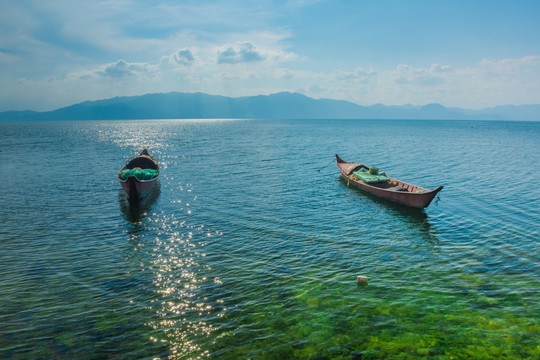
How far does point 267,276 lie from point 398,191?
2185cm

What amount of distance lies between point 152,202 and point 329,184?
25.7m

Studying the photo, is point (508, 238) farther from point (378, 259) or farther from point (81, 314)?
point (81, 314)

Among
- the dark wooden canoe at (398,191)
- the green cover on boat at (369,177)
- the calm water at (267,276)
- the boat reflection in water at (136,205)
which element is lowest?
the calm water at (267,276)

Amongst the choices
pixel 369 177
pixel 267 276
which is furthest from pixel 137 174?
pixel 369 177

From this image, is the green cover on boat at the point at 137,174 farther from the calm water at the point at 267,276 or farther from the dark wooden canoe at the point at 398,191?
the dark wooden canoe at the point at 398,191

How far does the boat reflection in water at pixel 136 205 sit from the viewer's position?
3069 cm

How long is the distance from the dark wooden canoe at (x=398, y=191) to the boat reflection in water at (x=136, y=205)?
2726 centimetres

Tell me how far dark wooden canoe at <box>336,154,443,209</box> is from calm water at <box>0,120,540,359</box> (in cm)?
147

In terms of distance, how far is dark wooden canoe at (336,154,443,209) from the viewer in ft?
101

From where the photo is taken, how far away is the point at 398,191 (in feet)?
111

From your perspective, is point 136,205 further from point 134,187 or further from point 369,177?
point 369,177

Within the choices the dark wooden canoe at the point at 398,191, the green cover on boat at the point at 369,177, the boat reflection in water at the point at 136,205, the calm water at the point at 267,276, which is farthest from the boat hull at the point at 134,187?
the green cover on boat at the point at 369,177

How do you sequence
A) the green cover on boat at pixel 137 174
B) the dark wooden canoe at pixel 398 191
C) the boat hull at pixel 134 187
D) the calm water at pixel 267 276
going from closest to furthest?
the calm water at pixel 267 276
the dark wooden canoe at pixel 398 191
the boat hull at pixel 134 187
the green cover on boat at pixel 137 174

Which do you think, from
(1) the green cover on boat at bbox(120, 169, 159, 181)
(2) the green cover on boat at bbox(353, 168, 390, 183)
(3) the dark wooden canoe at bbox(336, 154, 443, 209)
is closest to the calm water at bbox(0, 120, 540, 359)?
(3) the dark wooden canoe at bbox(336, 154, 443, 209)
